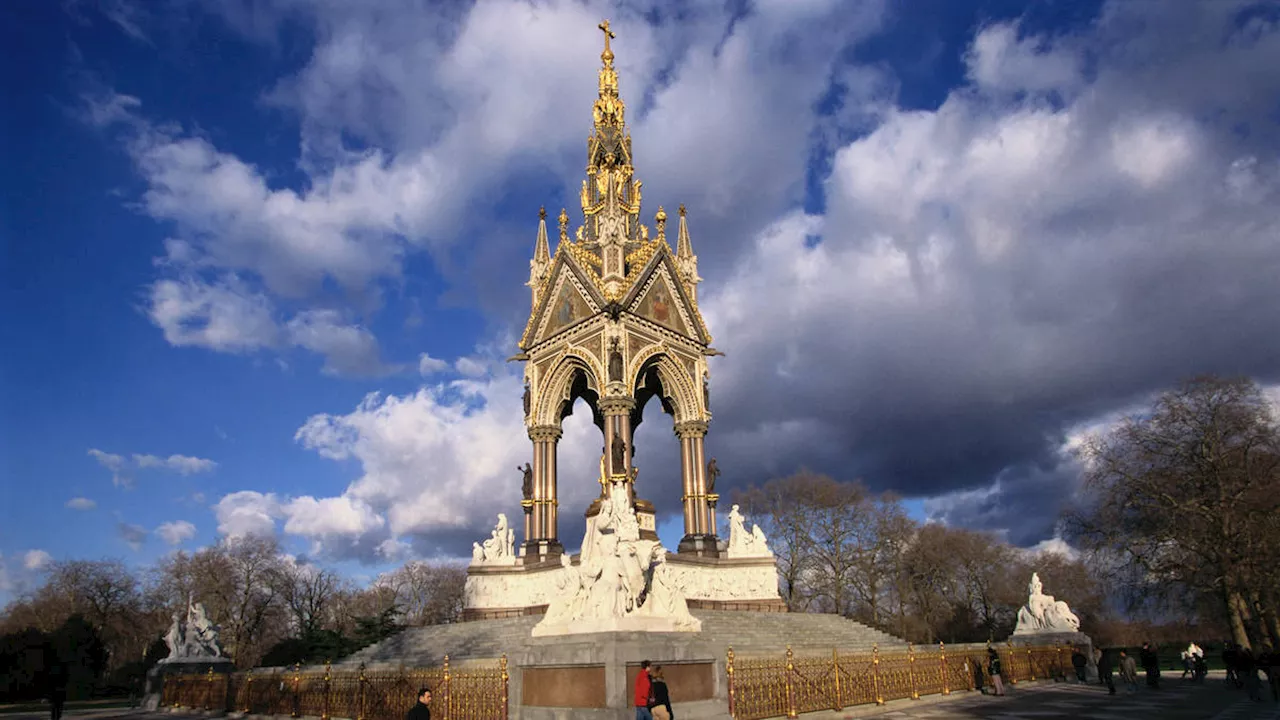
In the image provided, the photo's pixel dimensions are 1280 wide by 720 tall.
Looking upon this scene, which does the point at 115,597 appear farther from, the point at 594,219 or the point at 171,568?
the point at 594,219

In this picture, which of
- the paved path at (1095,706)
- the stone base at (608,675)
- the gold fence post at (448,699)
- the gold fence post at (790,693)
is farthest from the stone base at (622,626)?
the paved path at (1095,706)

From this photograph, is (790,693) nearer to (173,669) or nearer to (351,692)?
(351,692)

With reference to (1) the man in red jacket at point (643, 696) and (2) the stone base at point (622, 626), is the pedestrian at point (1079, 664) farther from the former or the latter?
(1) the man in red jacket at point (643, 696)

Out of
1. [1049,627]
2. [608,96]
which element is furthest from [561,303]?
[1049,627]

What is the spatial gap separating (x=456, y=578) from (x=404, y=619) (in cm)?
711

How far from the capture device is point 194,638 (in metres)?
20.4

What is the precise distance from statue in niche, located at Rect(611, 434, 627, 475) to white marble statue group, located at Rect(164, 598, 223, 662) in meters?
11.1

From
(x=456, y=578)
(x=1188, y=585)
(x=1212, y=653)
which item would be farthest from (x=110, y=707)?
(x=1212, y=653)

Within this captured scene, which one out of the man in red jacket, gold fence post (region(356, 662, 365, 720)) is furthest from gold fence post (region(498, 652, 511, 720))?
gold fence post (region(356, 662, 365, 720))

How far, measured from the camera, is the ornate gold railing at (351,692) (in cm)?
1036

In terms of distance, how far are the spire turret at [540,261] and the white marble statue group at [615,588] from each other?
59.0 feet

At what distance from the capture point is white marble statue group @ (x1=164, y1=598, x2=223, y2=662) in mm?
20319

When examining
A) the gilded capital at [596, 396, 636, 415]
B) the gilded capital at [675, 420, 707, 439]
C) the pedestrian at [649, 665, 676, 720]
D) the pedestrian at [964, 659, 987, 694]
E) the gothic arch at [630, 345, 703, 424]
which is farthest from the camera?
the gothic arch at [630, 345, 703, 424]

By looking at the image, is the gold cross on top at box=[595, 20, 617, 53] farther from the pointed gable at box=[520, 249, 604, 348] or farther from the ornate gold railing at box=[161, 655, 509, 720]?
the ornate gold railing at box=[161, 655, 509, 720]
